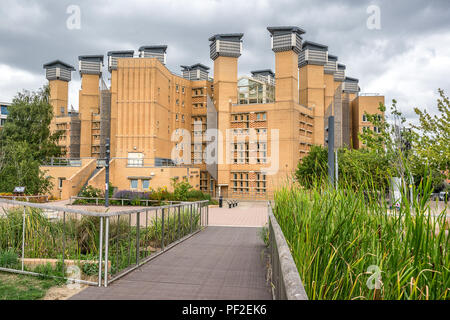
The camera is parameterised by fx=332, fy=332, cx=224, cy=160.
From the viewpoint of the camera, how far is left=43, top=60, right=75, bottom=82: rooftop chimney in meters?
65.9

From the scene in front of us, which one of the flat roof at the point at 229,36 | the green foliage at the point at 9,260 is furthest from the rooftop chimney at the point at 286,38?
the green foliage at the point at 9,260

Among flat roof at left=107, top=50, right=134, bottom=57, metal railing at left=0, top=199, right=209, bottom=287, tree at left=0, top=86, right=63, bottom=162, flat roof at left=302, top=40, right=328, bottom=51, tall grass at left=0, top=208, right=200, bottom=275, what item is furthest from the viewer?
flat roof at left=107, top=50, right=134, bottom=57

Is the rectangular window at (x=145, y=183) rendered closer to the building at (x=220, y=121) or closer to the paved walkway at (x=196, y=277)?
the building at (x=220, y=121)

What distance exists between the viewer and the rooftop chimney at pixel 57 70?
65.9m

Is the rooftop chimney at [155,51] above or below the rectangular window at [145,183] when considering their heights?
above

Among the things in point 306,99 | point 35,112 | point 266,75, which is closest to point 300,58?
point 306,99

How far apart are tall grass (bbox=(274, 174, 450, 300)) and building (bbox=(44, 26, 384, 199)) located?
1330 inches

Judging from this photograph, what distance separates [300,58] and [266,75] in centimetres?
1798

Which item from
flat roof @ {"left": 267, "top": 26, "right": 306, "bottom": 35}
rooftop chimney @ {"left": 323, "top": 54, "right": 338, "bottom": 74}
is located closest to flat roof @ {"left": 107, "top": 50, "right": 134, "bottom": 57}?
flat roof @ {"left": 267, "top": 26, "right": 306, "bottom": 35}

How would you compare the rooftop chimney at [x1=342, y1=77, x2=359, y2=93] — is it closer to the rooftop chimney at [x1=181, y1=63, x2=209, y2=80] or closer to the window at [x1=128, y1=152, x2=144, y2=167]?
the rooftop chimney at [x1=181, y1=63, x2=209, y2=80]

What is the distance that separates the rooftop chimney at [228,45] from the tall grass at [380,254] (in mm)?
44020
